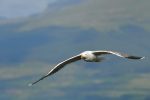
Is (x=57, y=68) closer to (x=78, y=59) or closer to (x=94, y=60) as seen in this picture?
(x=78, y=59)

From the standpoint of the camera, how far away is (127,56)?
50.7m

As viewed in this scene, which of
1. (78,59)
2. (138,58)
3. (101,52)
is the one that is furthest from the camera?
(78,59)

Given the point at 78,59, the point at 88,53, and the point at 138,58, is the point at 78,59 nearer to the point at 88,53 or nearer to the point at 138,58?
the point at 88,53

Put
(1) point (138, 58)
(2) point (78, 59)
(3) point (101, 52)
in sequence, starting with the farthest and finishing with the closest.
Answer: (2) point (78, 59) < (3) point (101, 52) < (1) point (138, 58)

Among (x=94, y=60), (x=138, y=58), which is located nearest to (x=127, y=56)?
(x=138, y=58)

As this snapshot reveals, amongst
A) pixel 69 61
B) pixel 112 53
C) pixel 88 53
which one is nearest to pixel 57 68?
pixel 69 61

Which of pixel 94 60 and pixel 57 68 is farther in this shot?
pixel 57 68

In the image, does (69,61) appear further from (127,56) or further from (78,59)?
(127,56)

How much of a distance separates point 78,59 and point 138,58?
357 inches

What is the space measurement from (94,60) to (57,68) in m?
6.53

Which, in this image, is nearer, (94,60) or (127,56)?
(127,56)

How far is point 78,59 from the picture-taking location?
190 feet

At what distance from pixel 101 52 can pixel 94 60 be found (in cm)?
103

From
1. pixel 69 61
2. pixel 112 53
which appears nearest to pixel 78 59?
pixel 69 61
